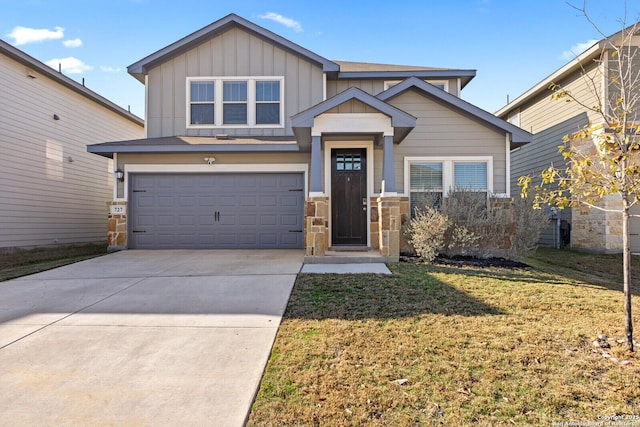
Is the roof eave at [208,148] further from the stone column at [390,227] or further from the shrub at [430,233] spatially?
the shrub at [430,233]

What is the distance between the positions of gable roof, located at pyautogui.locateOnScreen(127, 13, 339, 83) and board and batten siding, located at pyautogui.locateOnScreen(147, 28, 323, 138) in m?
0.18

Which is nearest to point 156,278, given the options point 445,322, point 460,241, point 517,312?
point 445,322

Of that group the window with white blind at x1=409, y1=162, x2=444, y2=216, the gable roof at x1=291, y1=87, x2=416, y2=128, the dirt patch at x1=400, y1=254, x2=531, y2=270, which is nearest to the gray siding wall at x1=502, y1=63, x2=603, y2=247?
the window with white blind at x1=409, y1=162, x2=444, y2=216

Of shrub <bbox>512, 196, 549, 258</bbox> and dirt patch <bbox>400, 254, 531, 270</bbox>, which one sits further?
shrub <bbox>512, 196, 549, 258</bbox>

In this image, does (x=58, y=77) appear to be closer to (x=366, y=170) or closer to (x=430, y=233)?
(x=366, y=170)

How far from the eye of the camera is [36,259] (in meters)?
9.17

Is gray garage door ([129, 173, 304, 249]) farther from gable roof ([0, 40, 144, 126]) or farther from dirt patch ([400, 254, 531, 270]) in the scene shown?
gable roof ([0, 40, 144, 126])

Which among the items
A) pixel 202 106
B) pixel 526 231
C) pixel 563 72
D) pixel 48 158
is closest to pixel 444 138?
pixel 526 231

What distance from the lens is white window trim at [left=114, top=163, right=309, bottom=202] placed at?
10055 mm

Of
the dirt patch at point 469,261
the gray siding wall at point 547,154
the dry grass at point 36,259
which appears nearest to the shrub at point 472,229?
the dirt patch at point 469,261

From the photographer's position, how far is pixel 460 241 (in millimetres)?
7797

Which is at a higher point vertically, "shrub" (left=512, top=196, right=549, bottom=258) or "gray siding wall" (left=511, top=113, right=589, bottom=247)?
"gray siding wall" (left=511, top=113, right=589, bottom=247)

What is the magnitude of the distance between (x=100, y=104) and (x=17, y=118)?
3720 millimetres

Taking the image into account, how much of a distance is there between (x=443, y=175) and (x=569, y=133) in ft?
18.6
